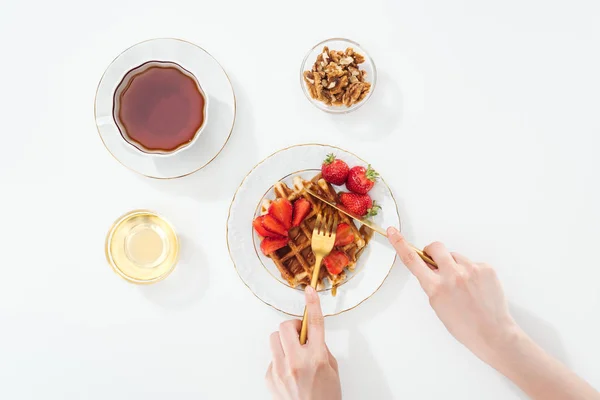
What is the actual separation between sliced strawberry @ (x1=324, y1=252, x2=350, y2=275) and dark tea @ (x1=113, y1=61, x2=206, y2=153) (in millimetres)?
591

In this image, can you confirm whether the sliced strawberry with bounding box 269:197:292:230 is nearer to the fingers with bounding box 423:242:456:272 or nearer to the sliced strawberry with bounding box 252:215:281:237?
the sliced strawberry with bounding box 252:215:281:237

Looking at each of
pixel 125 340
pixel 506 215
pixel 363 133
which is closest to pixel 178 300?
pixel 125 340

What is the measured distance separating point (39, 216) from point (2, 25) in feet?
2.19

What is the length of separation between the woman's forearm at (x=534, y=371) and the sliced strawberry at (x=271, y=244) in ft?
2.61

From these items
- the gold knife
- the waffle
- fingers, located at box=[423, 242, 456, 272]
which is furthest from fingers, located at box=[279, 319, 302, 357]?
fingers, located at box=[423, 242, 456, 272]

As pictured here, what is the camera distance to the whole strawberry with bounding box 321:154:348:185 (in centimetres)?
171

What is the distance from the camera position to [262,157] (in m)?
1.84

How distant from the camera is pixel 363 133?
185 centimetres

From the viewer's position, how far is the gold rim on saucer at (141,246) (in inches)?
70.9

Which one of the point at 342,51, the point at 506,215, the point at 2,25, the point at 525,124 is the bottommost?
the point at 506,215

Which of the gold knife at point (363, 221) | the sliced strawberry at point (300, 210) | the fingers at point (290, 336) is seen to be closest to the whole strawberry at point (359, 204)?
the gold knife at point (363, 221)

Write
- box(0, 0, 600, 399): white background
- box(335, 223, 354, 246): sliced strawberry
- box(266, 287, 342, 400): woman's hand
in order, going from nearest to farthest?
box(266, 287, 342, 400): woman's hand → box(335, 223, 354, 246): sliced strawberry → box(0, 0, 600, 399): white background

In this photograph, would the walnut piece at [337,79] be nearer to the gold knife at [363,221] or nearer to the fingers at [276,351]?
the gold knife at [363,221]

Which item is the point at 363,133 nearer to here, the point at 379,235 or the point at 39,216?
the point at 379,235
